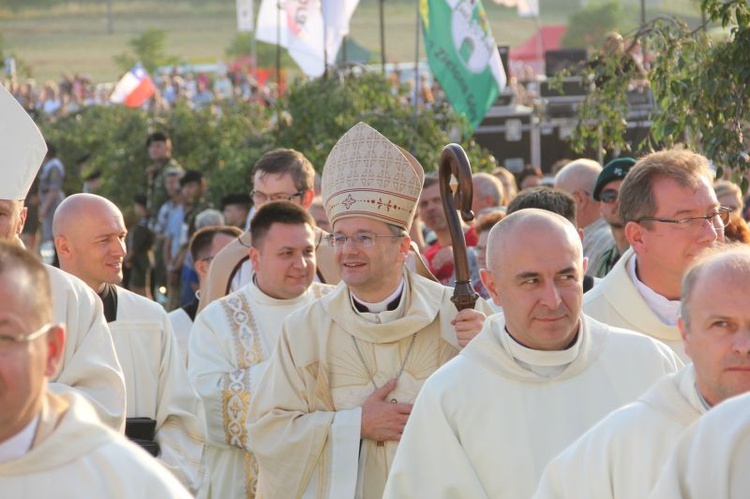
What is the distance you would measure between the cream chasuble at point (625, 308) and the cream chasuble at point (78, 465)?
3.09 meters

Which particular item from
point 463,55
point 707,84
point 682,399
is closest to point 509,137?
point 463,55

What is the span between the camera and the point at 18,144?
6738 millimetres

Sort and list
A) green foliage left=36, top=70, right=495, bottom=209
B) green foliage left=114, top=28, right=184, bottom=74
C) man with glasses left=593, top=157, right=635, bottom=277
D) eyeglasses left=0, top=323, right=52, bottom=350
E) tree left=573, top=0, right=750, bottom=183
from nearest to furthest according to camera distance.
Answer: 1. eyeglasses left=0, top=323, right=52, bottom=350
2. tree left=573, top=0, right=750, bottom=183
3. man with glasses left=593, top=157, right=635, bottom=277
4. green foliage left=36, top=70, right=495, bottom=209
5. green foliage left=114, top=28, right=184, bottom=74

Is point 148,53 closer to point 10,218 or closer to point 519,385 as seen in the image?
point 10,218

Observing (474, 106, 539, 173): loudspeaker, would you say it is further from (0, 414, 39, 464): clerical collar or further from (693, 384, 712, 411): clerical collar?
(0, 414, 39, 464): clerical collar

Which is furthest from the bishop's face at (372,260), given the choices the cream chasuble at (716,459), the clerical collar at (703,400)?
the cream chasuble at (716,459)

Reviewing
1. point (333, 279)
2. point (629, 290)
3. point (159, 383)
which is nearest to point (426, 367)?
point (629, 290)

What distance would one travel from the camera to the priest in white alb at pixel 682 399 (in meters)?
3.91

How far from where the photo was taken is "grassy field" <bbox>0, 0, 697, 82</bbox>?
7256cm

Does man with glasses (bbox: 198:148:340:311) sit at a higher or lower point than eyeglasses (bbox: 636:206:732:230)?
lower

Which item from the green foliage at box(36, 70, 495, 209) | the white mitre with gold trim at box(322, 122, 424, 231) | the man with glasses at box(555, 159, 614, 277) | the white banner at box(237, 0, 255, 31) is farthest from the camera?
the white banner at box(237, 0, 255, 31)

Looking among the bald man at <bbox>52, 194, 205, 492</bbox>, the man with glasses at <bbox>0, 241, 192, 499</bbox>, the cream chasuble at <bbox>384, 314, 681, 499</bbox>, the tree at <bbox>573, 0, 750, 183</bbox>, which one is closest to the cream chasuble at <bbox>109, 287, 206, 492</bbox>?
the bald man at <bbox>52, 194, 205, 492</bbox>

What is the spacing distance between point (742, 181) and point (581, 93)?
958cm

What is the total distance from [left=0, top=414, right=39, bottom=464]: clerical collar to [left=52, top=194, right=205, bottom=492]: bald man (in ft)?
11.3
